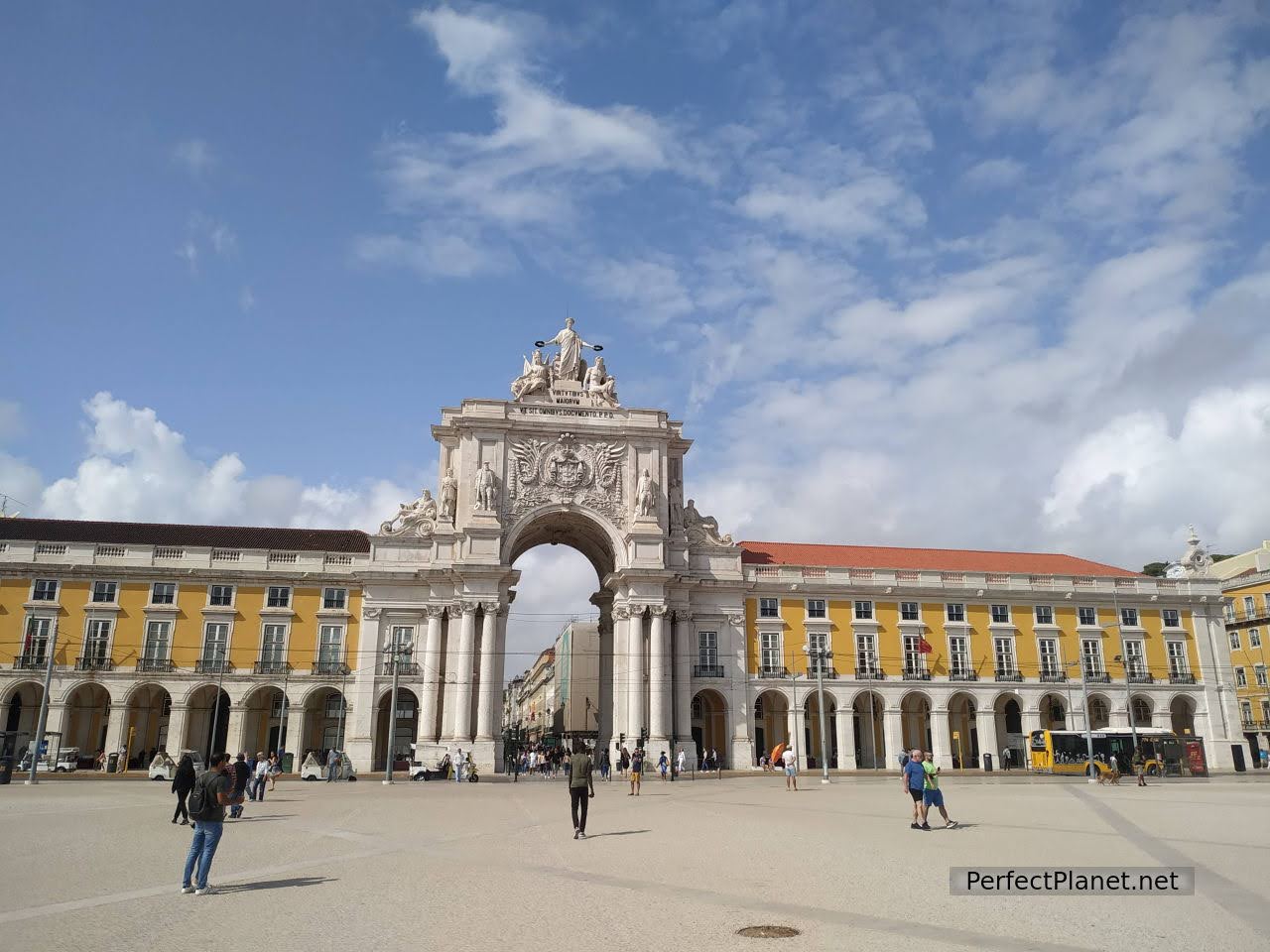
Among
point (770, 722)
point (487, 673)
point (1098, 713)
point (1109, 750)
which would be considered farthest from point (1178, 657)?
point (487, 673)

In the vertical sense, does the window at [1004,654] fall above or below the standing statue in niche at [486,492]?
below

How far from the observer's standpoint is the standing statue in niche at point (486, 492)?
58.5 m

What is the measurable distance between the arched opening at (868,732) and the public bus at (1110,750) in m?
11.3

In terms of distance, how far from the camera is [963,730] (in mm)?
66062

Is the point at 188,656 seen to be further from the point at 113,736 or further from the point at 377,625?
the point at 377,625

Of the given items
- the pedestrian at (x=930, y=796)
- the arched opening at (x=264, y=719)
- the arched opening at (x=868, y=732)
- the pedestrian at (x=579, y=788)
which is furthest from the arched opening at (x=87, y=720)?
the pedestrian at (x=930, y=796)

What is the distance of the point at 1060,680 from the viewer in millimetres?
63594

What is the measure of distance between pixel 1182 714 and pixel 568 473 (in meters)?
43.9

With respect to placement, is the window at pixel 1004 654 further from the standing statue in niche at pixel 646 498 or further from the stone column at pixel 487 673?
the stone column at pixel 487 673

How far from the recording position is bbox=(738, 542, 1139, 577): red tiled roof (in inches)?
2692

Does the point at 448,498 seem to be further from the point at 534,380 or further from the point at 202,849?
the point at 202,849

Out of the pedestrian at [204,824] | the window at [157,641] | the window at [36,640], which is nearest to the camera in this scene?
the pedestrian at [204,824]

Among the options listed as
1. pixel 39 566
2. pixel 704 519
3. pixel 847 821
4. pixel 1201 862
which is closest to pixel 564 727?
pixel 704 519

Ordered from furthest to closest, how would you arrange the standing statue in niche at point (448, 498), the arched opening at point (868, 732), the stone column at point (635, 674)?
1. the arched opening at point (868, 732)
2. the standing statue in niche at point (448, 498)
3. the stone column at point (635, 674)
